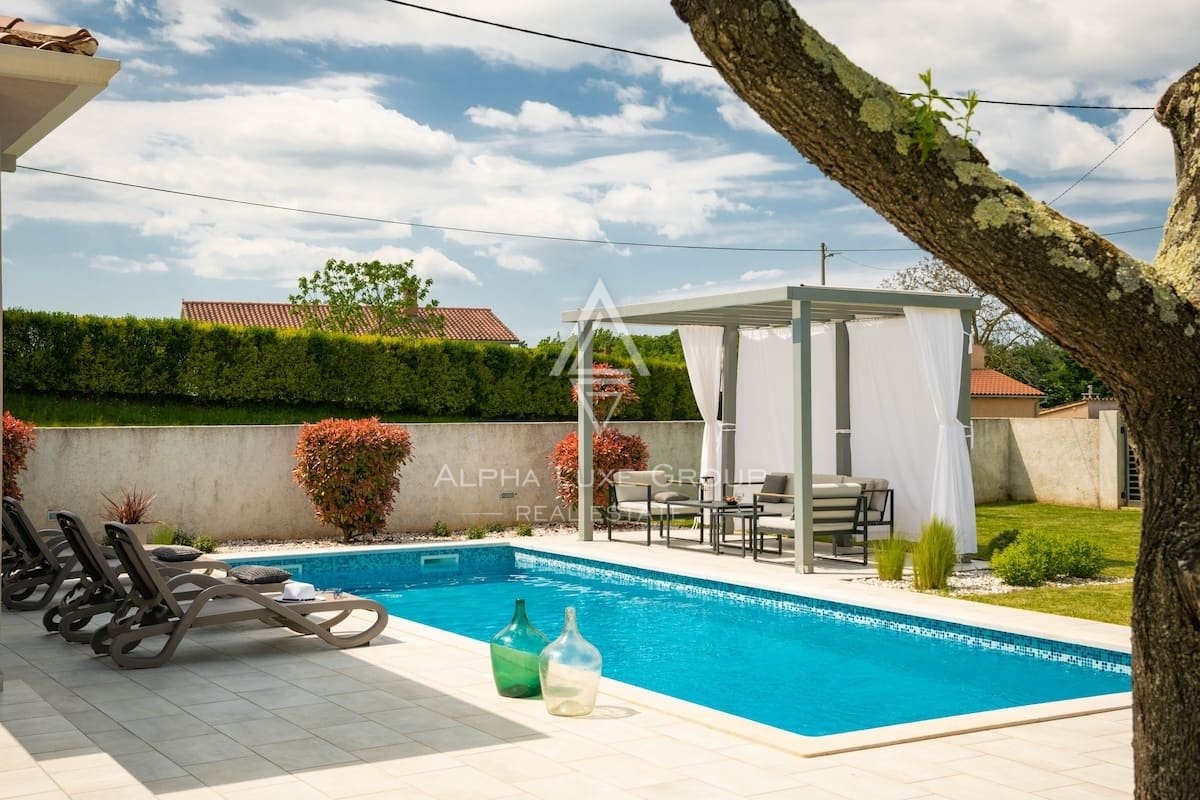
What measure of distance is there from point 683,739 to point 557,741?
596 mm

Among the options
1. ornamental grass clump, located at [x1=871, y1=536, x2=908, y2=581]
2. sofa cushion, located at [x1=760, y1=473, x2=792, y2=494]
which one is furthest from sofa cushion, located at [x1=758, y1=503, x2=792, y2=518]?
ornamental grass clump, located at [x1=871, y1=536, x2=908, y2=581]

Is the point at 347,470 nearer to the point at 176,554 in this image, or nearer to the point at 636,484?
the point at 636,484

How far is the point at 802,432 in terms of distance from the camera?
11.3 m

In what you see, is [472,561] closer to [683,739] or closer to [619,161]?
[683,739]

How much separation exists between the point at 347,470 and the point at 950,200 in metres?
12.5

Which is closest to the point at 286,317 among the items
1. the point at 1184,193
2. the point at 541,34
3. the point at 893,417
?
the point at 541,34

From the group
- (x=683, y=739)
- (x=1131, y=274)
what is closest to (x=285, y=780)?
(x=683, y=739)

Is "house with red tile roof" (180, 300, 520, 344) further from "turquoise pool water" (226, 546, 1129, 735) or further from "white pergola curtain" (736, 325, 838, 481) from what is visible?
"turquoise pool water" (226, 546, 1129, 735)

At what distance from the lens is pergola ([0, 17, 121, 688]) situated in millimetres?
5445

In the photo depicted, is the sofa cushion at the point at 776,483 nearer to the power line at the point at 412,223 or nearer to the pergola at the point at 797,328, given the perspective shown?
the pergola at the point at 797,328

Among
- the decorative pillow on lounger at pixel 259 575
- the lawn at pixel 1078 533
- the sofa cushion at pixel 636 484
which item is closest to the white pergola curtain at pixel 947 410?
the lawn at pixel 1078 533

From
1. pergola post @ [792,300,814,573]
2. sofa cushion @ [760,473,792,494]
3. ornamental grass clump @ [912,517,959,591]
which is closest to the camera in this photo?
ornamental grass clump @ [912,517,959,591]

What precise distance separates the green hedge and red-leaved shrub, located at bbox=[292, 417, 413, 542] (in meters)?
4.78

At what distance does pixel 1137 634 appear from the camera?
253cm
